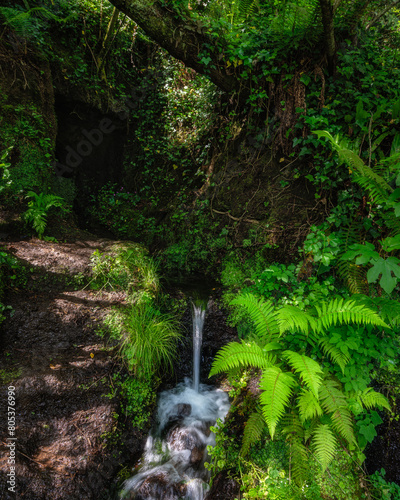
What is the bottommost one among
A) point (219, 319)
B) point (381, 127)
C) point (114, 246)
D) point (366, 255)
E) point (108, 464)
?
point (108, 464)

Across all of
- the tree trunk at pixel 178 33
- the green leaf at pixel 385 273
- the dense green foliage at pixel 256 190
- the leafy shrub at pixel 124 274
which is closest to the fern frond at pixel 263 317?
the dense green foliage at pixel 256 190

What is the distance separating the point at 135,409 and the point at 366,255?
9.53 ft

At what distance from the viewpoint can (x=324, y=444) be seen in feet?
7.04

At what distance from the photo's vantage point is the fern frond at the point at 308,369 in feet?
6.80

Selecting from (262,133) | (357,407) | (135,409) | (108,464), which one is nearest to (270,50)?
(262,133)

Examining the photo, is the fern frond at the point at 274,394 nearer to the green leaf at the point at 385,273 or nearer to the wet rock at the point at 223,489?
the wet rock at the point at 223,489

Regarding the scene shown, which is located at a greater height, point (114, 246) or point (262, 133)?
point (262, 133)

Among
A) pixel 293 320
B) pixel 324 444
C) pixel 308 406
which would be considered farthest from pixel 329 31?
pixel 324 444

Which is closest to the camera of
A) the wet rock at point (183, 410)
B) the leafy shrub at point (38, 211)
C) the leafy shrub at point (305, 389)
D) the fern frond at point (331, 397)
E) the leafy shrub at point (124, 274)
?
the leafy shrub at point (305, 389)

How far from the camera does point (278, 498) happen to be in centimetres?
205

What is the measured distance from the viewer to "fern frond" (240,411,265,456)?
92.7 inches

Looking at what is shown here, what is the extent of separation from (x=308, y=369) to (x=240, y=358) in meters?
0.57

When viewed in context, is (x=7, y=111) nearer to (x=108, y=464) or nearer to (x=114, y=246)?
(x=114, y=246)

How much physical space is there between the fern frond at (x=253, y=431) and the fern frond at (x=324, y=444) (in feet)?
1.46
